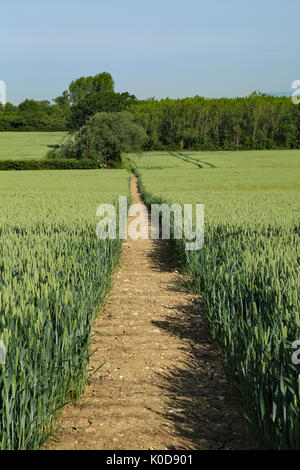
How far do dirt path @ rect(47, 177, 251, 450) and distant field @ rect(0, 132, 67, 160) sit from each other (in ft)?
157

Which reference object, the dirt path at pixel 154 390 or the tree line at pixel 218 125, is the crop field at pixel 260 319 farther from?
the tree line at pixel 218 125

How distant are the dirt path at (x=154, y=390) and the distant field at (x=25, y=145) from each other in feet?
157

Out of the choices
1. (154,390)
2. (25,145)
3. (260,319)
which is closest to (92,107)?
(25,145)

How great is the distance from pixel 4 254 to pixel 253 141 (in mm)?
73051

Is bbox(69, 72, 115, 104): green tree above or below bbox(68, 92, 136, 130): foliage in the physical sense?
above

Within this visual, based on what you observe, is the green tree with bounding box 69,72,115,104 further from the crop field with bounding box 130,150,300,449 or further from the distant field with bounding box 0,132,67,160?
the crop field with bounding box 130,150,300,449

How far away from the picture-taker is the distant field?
55344mm

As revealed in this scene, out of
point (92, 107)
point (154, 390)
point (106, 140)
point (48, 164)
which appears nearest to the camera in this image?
point (154, 390)

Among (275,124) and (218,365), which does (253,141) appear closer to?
(275,124)

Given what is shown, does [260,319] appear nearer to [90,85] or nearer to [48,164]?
[48,164]

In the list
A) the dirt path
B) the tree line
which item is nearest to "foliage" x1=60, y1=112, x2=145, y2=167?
the tree line

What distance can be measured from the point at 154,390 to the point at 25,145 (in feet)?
219

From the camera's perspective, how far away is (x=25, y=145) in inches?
2640
